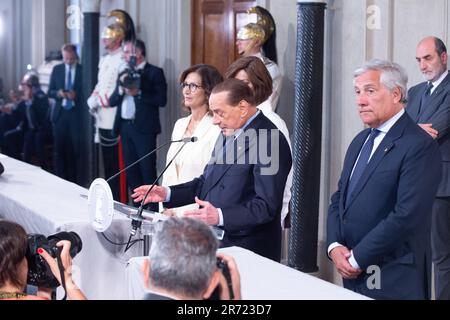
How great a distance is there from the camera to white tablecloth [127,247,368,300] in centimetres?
256

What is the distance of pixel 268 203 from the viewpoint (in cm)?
339

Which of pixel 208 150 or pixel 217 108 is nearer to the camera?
pixel 217 108

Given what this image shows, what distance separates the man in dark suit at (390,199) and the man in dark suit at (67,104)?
17.9ft

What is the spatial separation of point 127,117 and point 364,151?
14.0 feet

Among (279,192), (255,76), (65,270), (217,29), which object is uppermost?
(217,29)

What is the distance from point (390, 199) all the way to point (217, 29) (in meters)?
4.43

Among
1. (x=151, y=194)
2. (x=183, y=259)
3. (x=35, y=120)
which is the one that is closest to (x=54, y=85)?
(x=35, y=120)

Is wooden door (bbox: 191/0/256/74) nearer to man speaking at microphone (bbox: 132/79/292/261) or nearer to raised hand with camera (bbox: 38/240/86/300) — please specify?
man speaking at microphone (bbox: 132/79/292/261)

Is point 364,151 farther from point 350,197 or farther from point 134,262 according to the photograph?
point 134,262

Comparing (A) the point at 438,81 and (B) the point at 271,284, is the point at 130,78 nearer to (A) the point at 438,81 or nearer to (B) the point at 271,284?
(A) the point at 438,81

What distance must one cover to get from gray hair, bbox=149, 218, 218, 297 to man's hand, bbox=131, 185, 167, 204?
1.45m

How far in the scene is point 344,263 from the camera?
3264 millimetres

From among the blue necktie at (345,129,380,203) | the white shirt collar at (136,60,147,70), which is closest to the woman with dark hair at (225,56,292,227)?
the blue necktie at (345,129,380,203)
